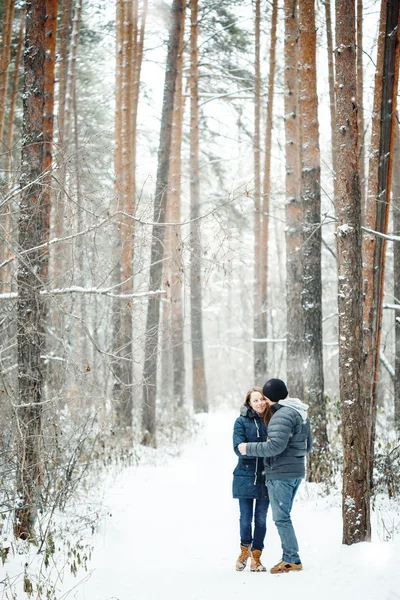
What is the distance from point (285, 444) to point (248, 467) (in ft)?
1.66

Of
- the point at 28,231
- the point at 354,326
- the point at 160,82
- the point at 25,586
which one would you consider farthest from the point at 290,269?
the point at 160,82

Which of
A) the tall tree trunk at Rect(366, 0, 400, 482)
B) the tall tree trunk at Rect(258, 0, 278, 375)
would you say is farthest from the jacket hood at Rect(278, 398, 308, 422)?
the tall tree trunk at Rect(258, 0, 278, 375)

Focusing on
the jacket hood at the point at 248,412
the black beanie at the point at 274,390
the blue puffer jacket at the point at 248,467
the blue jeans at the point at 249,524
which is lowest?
the blue jeans at the point at 249,524

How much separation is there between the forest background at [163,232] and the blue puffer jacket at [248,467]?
77 cm

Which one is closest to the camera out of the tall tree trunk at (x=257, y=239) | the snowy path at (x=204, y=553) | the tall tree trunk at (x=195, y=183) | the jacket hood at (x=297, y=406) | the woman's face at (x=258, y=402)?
the snowy path at (x=204, y=553)

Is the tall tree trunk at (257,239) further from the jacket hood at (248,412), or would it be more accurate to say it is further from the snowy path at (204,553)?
the jacket hood at (248,412)

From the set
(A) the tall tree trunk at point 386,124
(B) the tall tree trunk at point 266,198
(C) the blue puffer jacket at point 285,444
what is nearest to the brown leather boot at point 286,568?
(C) the blue puffer jacket at point 285,444

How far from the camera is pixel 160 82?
1503 cm

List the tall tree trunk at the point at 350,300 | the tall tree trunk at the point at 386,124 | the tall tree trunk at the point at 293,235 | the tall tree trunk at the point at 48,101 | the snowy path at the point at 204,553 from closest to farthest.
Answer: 1. the snowy path at the point at 204,553
2. the tall tree trunk at the point at 350,300
3. the tall tree trunk at the point at 386,124
4. the tall tree trunk at the point at 48,101
5. the tall tree trunk at the point at 293,235

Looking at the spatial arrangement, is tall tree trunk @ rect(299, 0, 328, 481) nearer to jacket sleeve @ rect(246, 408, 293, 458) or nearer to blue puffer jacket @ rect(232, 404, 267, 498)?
blue puffer jacket @ rect(232, 404, 267, 498)

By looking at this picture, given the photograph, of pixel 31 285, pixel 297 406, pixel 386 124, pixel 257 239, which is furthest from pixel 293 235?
pixel 257 239

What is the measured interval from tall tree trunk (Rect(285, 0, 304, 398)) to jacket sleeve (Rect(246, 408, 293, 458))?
3.98 m

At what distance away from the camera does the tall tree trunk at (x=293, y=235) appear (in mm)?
8797

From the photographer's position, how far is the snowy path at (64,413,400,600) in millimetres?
4285
